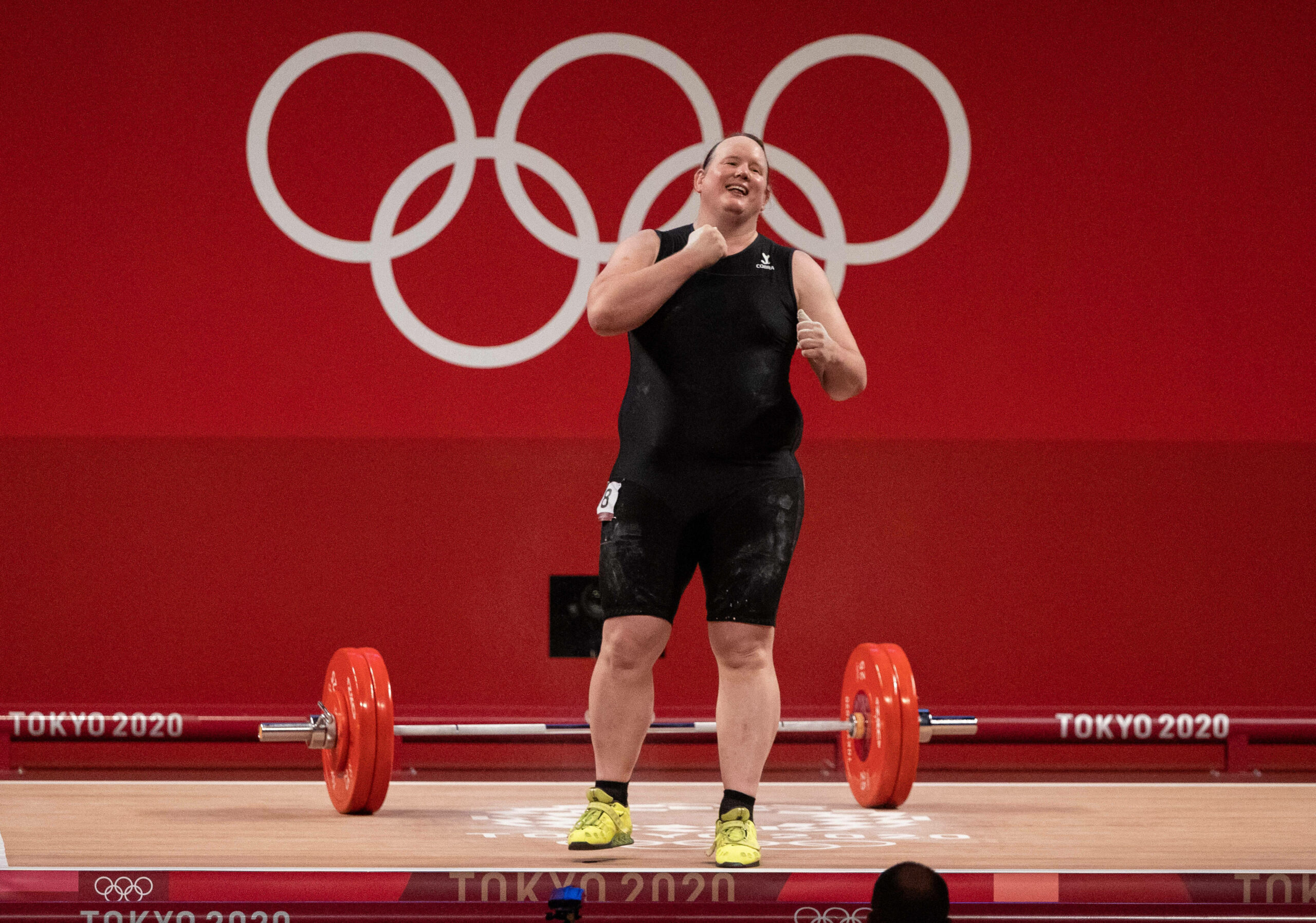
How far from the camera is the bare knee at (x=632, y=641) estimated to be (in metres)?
2.38

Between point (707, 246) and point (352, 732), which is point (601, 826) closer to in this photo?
point (352, 732)

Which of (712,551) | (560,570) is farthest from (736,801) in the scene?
(560,570)

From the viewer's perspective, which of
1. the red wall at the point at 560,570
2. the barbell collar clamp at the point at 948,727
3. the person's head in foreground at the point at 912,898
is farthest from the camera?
the red wall at the point at 560,570

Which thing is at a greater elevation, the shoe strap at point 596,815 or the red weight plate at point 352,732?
the red weight plate at point 352,732

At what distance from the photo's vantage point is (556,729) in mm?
3365

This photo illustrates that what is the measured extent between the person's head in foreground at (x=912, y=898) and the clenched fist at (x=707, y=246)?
4.61ft

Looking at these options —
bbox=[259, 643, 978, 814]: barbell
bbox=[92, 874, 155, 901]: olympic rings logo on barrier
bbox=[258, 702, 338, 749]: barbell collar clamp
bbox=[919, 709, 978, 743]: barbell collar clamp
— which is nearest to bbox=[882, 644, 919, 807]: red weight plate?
bbox=[259, 643, 978, 814]: barbell

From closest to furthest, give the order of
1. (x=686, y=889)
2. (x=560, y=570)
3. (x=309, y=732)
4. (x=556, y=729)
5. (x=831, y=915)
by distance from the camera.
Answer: (x=831, y=915) → (x=686, y=889) → (x=309, y=732) → (x=556, y=729) → (x=560, y=570)

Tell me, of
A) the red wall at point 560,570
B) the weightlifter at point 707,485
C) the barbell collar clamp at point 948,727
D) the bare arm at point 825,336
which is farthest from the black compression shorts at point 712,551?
the red wall at point 560,570

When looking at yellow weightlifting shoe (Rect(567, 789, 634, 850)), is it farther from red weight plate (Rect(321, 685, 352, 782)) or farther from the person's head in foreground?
the person's head in foreground

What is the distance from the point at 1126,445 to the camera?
13.2 feet

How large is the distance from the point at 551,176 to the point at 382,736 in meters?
1.79

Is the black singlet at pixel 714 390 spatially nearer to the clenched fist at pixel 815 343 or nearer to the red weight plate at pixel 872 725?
the clenched fist at pixel 815 343

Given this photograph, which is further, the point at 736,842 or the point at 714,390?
the point at 714,390
